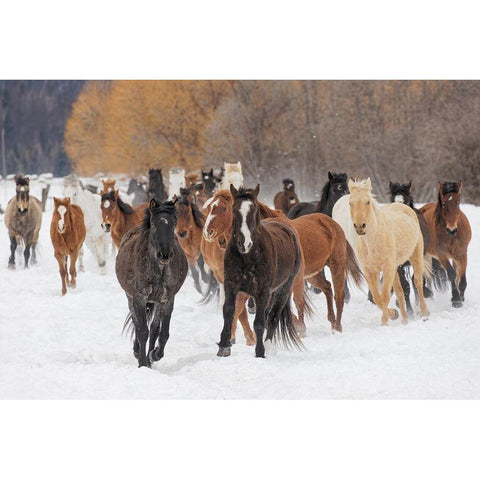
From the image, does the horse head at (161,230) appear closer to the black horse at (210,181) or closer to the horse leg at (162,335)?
the horse leg at (162,335)

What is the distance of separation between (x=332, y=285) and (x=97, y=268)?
2.17 m

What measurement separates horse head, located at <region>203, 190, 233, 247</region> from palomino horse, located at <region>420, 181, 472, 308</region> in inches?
79.9

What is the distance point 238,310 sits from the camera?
20.4ft

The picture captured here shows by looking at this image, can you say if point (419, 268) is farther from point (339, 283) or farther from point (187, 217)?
point (187, 217)

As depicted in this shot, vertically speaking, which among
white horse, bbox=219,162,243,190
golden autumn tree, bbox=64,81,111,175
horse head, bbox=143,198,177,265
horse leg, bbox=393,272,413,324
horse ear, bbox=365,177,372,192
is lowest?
horse leg, bbox=393,272,413,324

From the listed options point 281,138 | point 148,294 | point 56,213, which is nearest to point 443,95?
point 281,138

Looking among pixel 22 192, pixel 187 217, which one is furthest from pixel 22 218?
pixel 187 217

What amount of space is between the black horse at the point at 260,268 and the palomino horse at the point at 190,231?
71cm

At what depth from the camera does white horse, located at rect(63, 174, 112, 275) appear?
7.11 m

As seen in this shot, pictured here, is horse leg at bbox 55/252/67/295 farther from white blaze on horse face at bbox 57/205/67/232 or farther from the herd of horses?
white blaze on horse face at bbox 57/205/67/232

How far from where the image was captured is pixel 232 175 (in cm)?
692

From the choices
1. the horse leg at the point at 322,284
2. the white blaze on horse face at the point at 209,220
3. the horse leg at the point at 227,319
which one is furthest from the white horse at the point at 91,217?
the horse leg at the point at 322,284

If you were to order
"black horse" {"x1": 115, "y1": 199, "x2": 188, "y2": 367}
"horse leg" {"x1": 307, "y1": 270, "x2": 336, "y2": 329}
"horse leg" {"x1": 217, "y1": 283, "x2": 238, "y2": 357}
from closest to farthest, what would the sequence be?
"black horse" {"x1": 115, "y1": 199, "x2": 188, "y2": 367}
"horse leg" {"x1": 217, "y1": 283, "x2": 238, "y2": 357}
"horse leg" {"x1": 307, "y1": 270, "x2": 336, "y2": 329}

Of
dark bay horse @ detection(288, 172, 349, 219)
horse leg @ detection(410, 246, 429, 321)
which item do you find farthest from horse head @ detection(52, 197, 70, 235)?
horse leg @ detection(410, 246, 429, 321)
